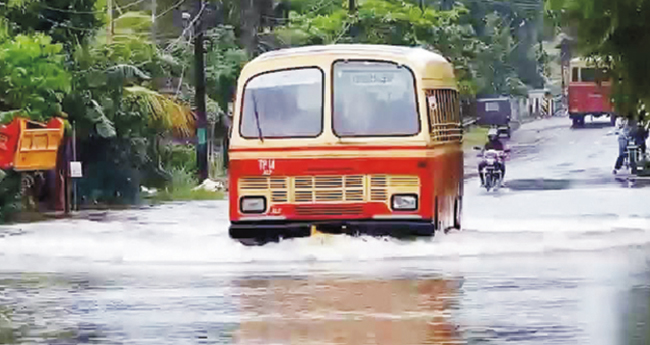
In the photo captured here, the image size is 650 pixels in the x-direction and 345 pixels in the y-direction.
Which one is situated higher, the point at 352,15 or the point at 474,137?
the point at 352,15

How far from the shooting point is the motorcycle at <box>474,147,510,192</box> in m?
38.8

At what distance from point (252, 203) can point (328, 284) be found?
4303 mm

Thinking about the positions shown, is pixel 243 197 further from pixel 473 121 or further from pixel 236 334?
pixel 473 121

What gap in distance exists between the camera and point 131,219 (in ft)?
95.5

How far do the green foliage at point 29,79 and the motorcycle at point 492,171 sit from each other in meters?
13.0

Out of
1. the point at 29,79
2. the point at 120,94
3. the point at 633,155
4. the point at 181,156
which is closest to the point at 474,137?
the point at 633,155

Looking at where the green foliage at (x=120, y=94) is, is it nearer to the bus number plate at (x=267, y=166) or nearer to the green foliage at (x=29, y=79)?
the green foliage at (x=29, y=79)

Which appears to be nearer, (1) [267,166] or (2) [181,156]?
(1) [267,166]

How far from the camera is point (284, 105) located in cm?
2105

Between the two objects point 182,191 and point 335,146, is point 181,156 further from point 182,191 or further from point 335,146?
point 335,146

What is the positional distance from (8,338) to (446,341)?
3179 mm

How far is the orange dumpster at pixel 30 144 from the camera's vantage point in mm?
27559

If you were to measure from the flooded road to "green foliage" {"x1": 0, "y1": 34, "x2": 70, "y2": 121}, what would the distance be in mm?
2074

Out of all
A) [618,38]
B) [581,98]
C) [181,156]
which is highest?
[618,38]
